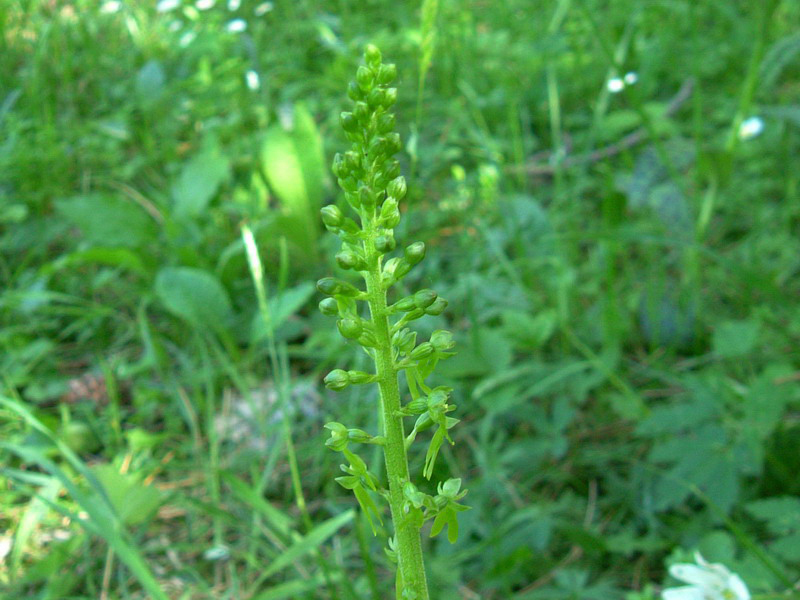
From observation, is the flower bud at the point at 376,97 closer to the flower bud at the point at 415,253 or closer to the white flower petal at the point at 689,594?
the flower bud at the point at 415,253

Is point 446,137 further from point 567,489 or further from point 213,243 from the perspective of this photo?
point 567,489

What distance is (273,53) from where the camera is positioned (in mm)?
4656

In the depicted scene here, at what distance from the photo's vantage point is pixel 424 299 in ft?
3.07

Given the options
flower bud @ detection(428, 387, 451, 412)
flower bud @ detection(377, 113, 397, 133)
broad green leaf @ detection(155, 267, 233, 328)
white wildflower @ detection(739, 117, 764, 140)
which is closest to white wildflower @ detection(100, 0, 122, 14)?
broad green leaf @ detection(155, 267, 233, 328)

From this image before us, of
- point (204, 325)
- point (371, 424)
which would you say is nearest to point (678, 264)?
point (371, 424)

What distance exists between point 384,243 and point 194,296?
6.93ft

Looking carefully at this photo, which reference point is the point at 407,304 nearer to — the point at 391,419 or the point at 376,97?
the point at 391,419

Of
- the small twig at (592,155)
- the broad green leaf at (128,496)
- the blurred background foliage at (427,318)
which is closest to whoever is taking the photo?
the blurred background foliage at (427,318)

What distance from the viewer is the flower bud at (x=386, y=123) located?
3.00 ft

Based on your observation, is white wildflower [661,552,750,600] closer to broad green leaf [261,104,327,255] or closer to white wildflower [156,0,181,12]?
broad green leaf [261,104,327,255]

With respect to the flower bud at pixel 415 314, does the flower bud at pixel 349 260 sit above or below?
above

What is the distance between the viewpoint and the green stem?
936 mm

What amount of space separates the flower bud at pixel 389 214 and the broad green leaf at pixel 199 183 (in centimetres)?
259

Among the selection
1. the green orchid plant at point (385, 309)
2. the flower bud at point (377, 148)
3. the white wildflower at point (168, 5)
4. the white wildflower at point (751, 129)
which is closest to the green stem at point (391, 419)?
the green orchid plant at point (385, 309)
